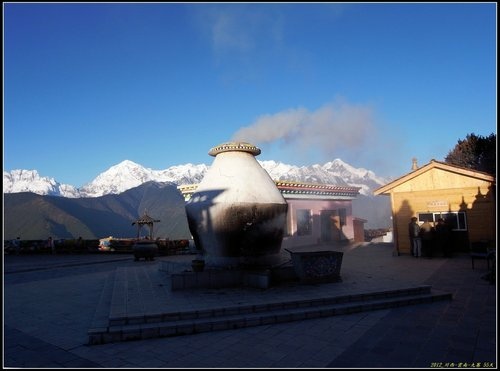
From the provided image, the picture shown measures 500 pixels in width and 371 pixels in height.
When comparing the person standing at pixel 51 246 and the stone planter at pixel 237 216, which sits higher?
the stone planter at pixel 237 216

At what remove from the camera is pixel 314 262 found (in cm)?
855

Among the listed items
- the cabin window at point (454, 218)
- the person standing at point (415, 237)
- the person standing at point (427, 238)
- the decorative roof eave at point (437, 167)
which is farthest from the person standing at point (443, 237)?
the decorative roof eave at point (437, 167)

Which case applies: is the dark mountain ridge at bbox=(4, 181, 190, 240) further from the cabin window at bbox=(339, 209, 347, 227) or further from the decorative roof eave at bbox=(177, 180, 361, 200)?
the cabin window at bbox=(339, 209, 347, 227)

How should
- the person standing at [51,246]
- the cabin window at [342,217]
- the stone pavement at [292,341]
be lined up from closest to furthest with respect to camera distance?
the stone pavement at [292,341], the person standing at [51,246], the cabin window at [342,217]

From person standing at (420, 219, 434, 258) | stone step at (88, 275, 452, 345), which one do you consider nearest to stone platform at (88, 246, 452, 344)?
stone step at (88, 275, 452, 345)

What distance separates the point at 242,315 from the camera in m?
6.22

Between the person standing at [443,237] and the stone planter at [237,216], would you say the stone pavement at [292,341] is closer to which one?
the stone planter at [237,216]

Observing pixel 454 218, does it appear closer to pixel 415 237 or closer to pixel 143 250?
pixel 415 237

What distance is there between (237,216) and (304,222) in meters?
14.1

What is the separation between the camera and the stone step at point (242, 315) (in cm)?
550

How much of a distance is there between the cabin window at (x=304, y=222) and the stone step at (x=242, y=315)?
14369mm

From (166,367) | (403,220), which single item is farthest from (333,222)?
(166,367)

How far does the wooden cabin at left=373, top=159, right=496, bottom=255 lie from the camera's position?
14016mm

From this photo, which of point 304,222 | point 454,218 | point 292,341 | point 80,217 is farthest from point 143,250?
point 80,217
